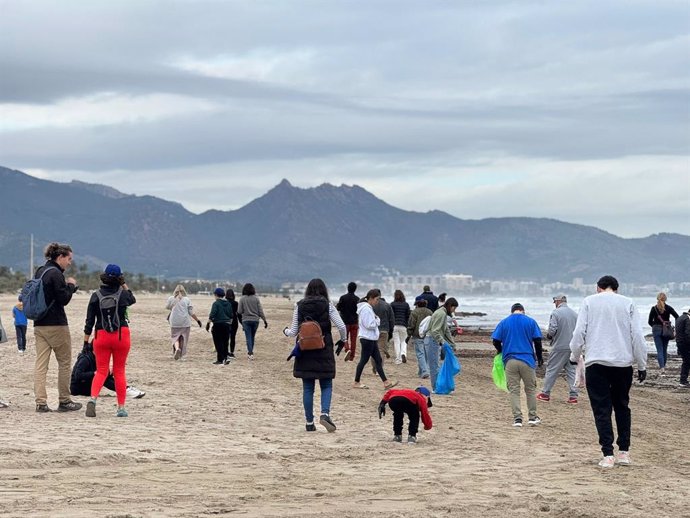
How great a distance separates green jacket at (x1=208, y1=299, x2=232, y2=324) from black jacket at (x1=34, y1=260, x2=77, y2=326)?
9.32 m

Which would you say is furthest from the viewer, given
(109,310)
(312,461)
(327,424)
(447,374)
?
(447,374)

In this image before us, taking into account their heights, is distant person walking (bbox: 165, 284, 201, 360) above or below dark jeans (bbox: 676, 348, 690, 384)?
above

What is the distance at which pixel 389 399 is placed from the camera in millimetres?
12867

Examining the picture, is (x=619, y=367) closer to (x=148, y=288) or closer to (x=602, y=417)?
(x=602, y=417)

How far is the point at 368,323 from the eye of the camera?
19.3 metres

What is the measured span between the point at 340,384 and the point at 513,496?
10.7 meters

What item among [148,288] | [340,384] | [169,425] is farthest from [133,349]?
[148,288]

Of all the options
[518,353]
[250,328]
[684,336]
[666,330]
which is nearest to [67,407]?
[518,353]

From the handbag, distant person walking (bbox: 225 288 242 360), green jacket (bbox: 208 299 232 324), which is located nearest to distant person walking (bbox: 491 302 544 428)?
green jacket (bbox: 208 299 232 324)

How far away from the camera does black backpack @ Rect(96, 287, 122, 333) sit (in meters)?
13.8

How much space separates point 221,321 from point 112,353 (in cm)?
944

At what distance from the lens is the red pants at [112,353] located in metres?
14.0

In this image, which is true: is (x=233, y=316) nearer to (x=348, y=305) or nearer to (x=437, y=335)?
A: (x=348, y=305)

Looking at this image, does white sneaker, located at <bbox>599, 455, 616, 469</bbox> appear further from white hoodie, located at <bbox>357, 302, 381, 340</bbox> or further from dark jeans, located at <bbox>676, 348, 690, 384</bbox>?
dark jeans, located at <bbox>676, 348, 690, 384</bbox>
